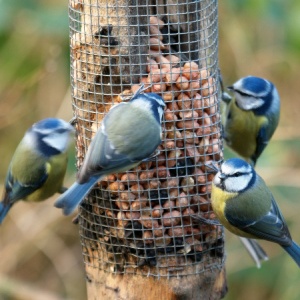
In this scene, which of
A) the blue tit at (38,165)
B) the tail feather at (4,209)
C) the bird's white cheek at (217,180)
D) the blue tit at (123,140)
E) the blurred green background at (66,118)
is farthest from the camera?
the blurred green background at (66,118)

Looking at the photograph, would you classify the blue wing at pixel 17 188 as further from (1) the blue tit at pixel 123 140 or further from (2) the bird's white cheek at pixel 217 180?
(2) the bird's white cheek at pixel 217 180

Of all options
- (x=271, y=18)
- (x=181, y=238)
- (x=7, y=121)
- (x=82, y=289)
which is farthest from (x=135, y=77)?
(x=82, y=289)

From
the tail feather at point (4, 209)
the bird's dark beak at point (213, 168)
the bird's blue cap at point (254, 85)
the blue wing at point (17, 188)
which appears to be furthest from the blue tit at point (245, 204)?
the tail feather at point (4, 209)

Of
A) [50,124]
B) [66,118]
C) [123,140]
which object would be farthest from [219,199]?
[66,118]

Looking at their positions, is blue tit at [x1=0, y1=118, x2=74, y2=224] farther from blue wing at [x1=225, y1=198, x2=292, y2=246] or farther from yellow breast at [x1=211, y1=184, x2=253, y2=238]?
blue wing at [x1=225, y1=198, x2=292, y2=246]

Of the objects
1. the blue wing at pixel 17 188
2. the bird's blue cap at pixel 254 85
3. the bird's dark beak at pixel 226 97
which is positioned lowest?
the blue wing at pixel 17 188

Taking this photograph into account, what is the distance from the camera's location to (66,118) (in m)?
6.36

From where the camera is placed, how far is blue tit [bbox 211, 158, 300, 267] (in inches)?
174

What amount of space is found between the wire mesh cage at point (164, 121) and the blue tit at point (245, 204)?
0.53ft

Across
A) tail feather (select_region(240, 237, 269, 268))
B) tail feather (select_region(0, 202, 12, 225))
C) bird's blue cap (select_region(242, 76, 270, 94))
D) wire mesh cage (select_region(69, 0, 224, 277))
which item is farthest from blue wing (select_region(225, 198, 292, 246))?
tail feather (select_region(0, 202, 12, 225))

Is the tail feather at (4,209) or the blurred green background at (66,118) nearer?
the tail feather at (4,209)

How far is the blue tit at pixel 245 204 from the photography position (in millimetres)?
4414

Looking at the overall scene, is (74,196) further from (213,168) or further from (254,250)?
(254,250)

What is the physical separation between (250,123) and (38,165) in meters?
1.40
